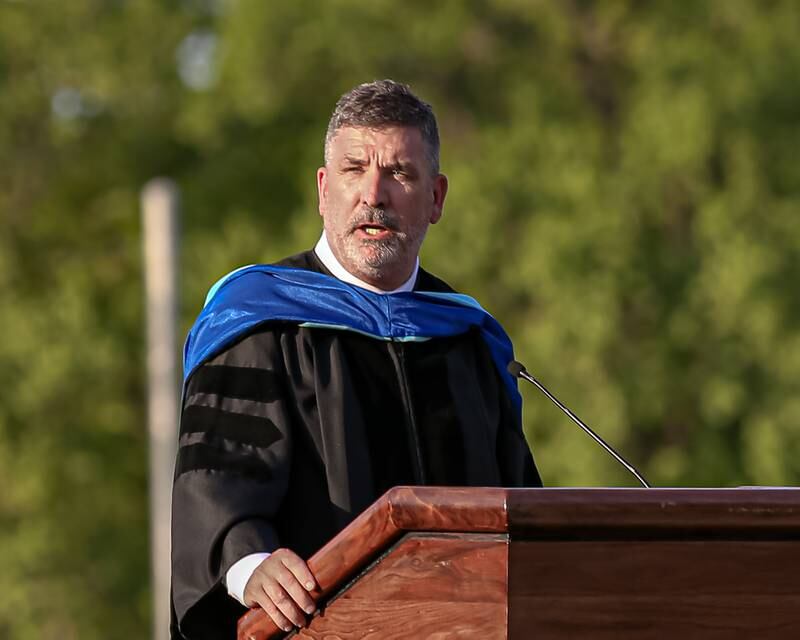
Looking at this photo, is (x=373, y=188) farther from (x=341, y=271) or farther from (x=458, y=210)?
(x=458, y=210)

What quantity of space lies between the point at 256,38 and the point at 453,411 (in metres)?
13.4

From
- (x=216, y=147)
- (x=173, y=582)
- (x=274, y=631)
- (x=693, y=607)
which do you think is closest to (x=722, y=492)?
(x=693, y=607)

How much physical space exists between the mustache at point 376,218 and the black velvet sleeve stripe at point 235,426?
44cm

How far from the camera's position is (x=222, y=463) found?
3.36 meters

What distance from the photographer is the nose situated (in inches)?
141

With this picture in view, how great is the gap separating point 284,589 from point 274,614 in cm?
4

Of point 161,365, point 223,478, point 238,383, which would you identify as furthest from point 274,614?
point 161,365

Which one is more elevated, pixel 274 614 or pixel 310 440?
pixel 310 440

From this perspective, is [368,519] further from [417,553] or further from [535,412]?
[535,412]

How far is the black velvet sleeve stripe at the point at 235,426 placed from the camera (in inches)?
134

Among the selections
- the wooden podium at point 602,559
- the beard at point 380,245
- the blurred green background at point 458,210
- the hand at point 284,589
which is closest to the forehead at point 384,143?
the beard at point 380,245

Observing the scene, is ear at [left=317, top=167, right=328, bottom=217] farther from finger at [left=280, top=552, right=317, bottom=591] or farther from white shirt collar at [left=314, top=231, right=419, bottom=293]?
finger at [left=280, top=552, right=317, bottom=591]

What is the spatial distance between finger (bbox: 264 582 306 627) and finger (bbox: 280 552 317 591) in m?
0.03

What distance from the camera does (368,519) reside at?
269 cm
